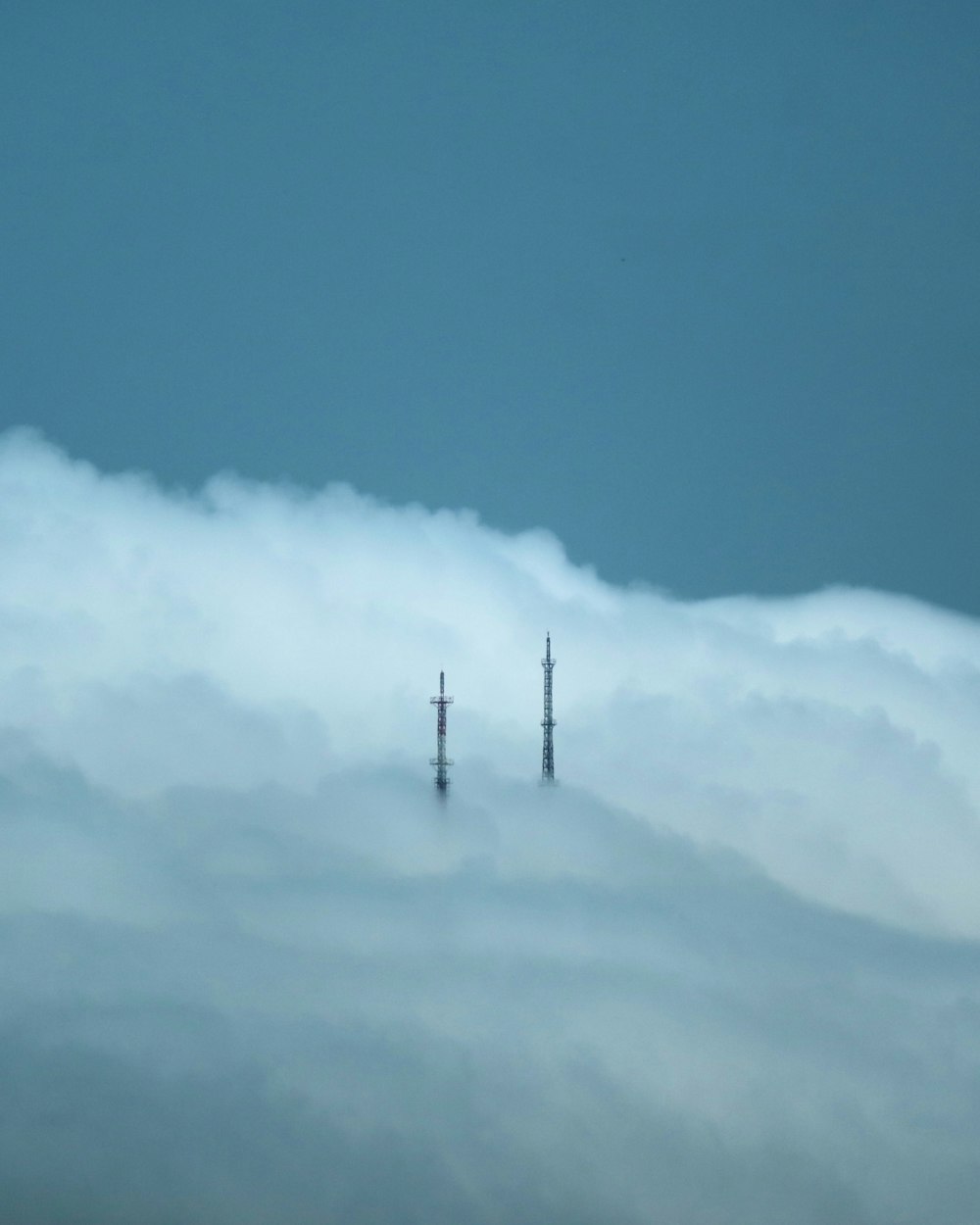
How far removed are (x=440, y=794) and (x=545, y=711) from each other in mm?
9898

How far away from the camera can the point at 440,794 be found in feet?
436

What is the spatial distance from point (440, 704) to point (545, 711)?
24.1ft

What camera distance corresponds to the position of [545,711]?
13038 cm

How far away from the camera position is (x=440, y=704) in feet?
428

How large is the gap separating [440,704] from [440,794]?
23.0ft
